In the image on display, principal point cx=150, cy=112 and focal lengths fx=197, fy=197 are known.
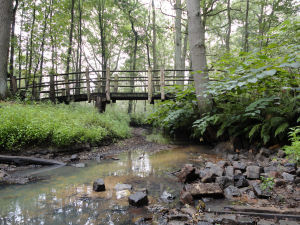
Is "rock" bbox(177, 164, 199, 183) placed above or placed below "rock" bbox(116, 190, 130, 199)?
above

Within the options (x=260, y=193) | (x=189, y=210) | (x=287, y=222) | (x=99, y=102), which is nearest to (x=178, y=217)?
(x=189, y=210)

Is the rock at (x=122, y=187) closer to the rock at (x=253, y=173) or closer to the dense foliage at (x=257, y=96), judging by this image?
the rock at (x=253, y=173)

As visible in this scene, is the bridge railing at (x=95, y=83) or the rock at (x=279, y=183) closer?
the rock at (x=279, y=183)

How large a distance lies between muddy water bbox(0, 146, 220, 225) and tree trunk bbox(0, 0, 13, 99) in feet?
24.2

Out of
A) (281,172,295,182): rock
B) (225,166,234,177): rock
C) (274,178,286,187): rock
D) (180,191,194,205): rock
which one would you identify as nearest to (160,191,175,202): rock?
(180,191,194,205): rock

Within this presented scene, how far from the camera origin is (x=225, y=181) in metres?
3.10

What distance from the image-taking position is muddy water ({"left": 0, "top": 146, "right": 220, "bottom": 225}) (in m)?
2.36

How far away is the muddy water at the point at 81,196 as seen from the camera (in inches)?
92.9

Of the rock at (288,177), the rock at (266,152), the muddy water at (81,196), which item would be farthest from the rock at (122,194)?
the rock at (266,152)

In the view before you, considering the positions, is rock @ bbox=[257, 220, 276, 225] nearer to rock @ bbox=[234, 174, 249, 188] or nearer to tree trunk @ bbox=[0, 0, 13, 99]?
rock @ bbox=[234, 174, 249, 188]

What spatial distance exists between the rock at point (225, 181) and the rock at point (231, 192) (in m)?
0.14

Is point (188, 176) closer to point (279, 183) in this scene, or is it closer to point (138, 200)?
point (138, 200)

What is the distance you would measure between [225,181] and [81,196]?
2.24 metres

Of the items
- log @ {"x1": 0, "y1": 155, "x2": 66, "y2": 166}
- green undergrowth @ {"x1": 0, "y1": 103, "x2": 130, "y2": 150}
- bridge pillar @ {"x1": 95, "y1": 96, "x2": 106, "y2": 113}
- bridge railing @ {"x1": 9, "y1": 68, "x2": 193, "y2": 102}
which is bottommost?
log @ {"x1": 0, "y1": 155, "x2": 66, "y2": 166}
